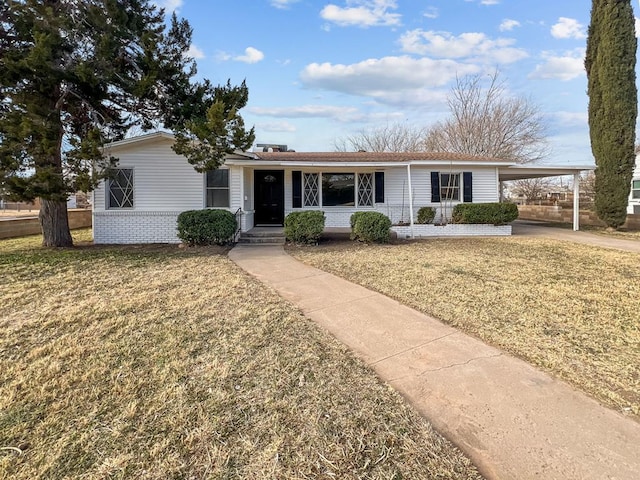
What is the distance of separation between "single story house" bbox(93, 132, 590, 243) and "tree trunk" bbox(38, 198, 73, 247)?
136 centimetres

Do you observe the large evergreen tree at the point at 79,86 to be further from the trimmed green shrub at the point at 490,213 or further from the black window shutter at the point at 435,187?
the trimmed green shrub at the point at 490,213

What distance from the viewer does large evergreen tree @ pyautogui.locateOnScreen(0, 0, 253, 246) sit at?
7.53 metres

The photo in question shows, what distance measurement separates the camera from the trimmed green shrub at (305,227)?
984cm

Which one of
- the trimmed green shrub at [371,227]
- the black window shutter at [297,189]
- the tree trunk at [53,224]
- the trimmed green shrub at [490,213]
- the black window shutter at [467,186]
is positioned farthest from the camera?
the black window shutter at [467,186]

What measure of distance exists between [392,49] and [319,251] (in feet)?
40.8

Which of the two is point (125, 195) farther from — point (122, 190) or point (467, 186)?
point (467, 186)

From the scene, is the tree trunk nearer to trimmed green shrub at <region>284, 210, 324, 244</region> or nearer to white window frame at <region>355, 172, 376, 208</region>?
trimmed green shrub at <region>284, 210, 324, 244</region>

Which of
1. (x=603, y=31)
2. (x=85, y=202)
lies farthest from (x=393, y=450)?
(x=85, y=202)

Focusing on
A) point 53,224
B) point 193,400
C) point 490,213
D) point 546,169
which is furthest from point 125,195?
point 546,169

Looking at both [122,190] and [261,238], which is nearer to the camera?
[261,238]

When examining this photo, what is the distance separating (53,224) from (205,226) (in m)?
4.05

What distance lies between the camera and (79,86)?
846cm

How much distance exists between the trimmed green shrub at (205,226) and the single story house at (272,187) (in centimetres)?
143

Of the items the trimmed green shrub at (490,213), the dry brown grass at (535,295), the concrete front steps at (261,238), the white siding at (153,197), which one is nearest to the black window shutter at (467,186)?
the trimmed green shrub at (490,213)
